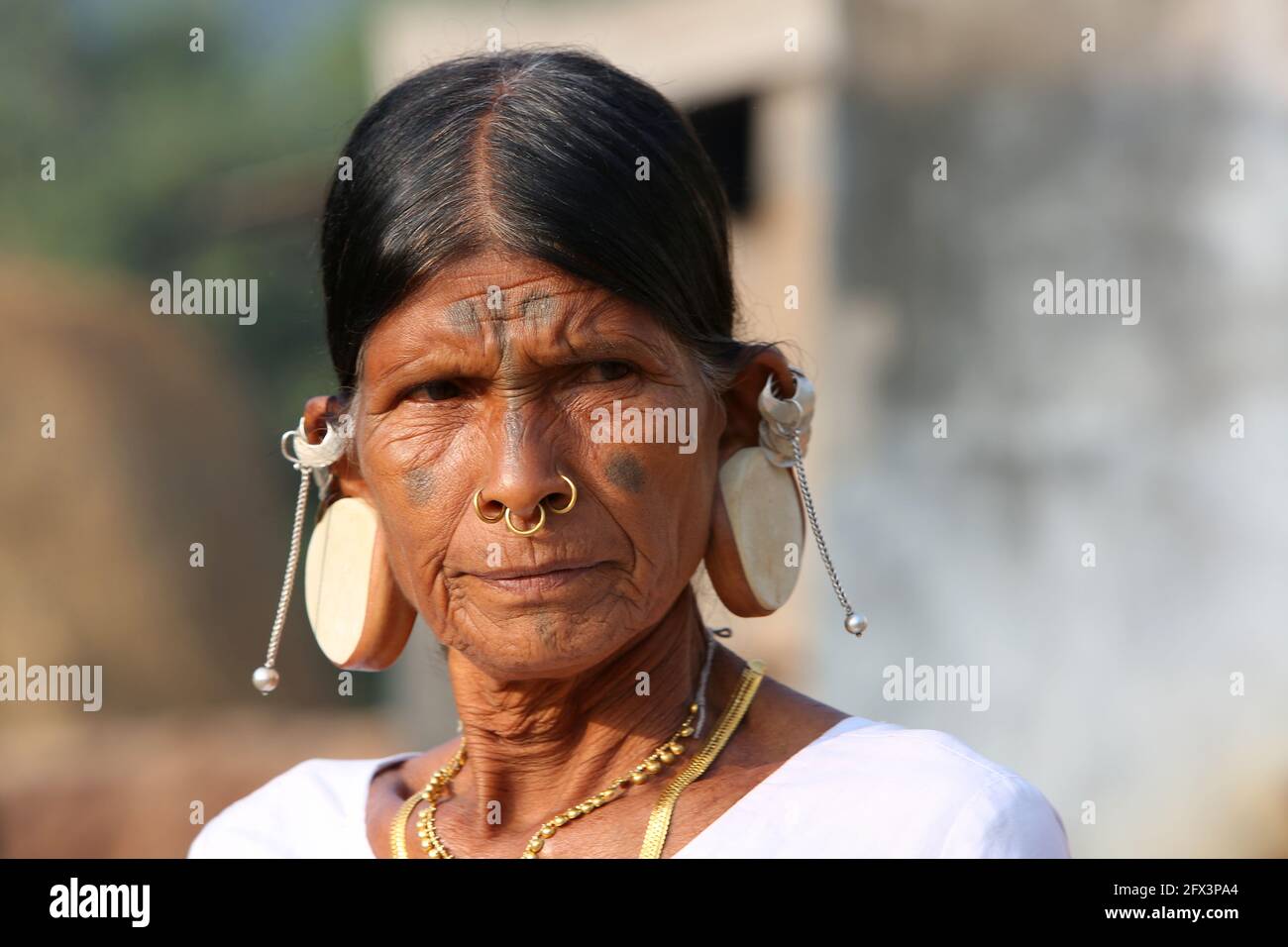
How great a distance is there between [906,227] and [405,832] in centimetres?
580

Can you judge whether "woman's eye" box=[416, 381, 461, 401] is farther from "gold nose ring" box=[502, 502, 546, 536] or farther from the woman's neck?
the woman's neck

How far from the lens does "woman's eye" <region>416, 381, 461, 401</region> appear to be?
8.68 feet

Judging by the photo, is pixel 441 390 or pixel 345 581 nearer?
pixel 441 390

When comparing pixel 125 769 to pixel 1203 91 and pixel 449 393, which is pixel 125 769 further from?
pixel 449 393

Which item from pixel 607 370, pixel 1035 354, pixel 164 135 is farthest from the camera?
pixel 164 135

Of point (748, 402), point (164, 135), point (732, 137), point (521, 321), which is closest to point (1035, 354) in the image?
point (732, 137)

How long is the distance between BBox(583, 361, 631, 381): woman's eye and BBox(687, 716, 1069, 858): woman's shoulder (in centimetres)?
73

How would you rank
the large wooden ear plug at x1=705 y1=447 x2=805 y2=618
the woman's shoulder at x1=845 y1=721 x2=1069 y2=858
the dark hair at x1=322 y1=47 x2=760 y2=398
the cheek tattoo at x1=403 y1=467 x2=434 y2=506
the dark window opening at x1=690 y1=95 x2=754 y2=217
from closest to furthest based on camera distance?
the woman's shoulder at x1=845 y1=721 x2=1069 y2=858 → the dark hair at x1=322 y1=47 x2=760 y2=398 → the cheek tattoo at x1=403 y1=467 x2=434 y2=506 → the large wooden ear plug at x1=705 y1=447 x2=805 y2=618 → the dark window opening at x1=690 y1=95 x2=754 y2=217

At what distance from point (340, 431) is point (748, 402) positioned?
2.51 feet

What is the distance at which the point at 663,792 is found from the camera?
2.72 metres

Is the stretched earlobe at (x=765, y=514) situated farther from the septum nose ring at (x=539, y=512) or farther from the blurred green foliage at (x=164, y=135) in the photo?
the blurred green foliage at (x=164, y=135)

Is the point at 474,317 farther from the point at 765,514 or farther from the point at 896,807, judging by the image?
the point at 896,807

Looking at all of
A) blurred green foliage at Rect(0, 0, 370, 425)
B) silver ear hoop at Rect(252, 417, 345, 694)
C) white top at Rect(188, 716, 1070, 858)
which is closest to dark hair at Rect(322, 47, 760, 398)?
silver ear hoop at Rect(252, 417, 345, 694)

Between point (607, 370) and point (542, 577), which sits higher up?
point (607, 370)
